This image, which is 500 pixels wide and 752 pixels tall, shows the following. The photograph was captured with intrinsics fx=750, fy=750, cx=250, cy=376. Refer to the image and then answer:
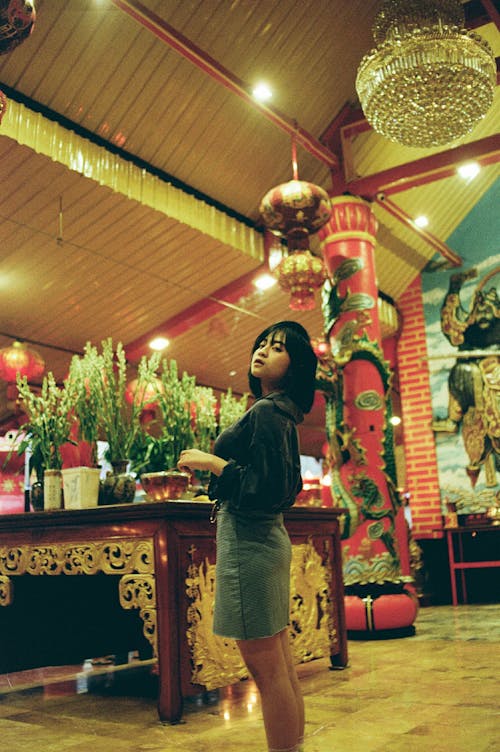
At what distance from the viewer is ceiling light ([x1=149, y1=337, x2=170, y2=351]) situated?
28.9 ft

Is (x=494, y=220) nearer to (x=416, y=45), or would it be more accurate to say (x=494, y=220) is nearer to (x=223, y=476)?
(x=416, y=45)

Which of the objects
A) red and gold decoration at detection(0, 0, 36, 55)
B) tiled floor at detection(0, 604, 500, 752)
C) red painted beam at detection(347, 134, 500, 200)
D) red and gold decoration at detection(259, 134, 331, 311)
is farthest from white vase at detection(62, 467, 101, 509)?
red painted beam at detection(347, 134, 500, 200)

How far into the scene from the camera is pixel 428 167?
6270 millimetres

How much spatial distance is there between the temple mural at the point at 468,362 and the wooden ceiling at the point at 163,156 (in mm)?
531

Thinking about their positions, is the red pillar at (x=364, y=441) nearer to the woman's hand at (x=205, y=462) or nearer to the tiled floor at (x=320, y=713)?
the tiled floor at (x=320, y=713)

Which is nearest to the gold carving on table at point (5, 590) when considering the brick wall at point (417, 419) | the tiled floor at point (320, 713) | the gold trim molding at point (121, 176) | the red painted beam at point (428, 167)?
the tiled floor at point (320, 713)

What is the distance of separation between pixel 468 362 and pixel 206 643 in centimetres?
669

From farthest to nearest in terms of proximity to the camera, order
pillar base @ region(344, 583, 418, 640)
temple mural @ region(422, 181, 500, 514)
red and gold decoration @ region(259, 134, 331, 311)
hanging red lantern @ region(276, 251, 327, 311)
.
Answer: temple mural @ region(422, 181, 500, 514) < hanging red lantern @ region(276, 251, 327, 311) < pillar base @ region(344, 583, 418, 640) < red and gold decoration @ region(259, 134, 331, 311)

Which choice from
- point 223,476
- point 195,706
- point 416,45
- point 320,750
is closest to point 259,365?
point 223,476

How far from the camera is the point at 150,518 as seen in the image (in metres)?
2.70

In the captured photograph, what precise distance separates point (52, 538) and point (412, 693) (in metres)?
1.54

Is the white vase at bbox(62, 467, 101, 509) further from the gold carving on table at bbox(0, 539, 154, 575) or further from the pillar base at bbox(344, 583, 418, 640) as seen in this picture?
the pillar base at bbox(344, 583, 418, 640)

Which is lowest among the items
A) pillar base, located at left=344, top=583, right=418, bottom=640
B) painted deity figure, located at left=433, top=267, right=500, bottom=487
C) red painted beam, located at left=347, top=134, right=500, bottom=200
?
pillar base, located at left=344, top=583, right=418, bottom=640

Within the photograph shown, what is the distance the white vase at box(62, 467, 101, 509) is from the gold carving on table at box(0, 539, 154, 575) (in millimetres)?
160
